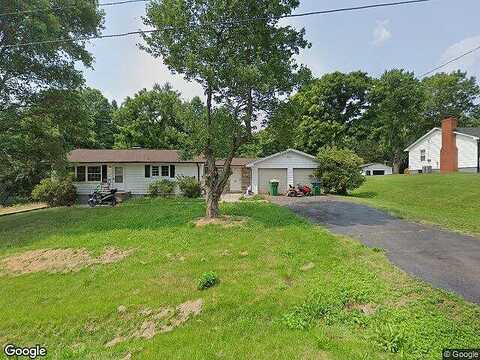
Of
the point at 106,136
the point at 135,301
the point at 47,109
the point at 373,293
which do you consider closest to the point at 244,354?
the point at 373,293

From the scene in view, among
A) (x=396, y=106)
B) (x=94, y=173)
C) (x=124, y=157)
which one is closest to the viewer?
Answer: (x=94, y=173)

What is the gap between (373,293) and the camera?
215 inches

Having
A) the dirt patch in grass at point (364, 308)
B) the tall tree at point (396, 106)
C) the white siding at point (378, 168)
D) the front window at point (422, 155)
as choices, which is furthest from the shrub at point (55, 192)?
the white siding at point (378, 168)

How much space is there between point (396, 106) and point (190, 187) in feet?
106

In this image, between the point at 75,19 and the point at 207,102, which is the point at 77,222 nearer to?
the point at 207,102

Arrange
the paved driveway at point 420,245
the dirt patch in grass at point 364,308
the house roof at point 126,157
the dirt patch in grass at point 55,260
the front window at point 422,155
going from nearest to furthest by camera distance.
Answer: the dirt patch in grass at point 364,308, the paved driveway at point 420,245, the dirt patch in grass at point 55,260, the house roof at point 126,157, the front window at point 422,155

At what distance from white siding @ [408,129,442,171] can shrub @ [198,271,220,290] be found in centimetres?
3486

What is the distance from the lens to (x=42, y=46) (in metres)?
14.0

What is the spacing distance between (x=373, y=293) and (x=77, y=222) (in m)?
12.6

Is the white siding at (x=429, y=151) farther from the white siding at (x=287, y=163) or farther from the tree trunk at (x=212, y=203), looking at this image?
the tree trunk at (x=212, y=203)

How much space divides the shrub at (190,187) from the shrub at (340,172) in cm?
893

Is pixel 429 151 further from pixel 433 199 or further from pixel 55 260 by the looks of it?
pixel 55 260

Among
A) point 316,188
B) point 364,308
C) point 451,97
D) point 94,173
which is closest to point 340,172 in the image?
point 316,188

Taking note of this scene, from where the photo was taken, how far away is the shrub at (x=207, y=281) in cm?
655
